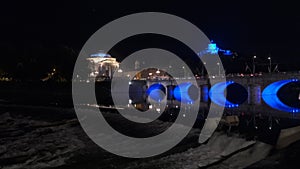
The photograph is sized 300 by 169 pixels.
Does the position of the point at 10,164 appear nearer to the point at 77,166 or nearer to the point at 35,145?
the point at 77,166

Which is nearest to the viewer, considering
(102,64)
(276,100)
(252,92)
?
(276,100)

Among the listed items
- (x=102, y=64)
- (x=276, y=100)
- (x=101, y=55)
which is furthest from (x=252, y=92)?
(x=101, y=55)

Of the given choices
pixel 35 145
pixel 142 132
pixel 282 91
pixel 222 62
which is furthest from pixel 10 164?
pixel 222 62

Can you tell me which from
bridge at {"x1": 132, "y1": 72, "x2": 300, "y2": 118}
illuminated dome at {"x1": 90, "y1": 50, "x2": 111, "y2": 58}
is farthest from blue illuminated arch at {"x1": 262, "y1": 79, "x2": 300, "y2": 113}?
illuminated dome at {"x1": 90, "y1": 50, "x2": 111, "y2": 58}

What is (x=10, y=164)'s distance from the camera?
15.7 meters

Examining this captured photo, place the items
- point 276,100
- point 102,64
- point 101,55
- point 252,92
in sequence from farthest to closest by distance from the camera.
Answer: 1. point 101,55
2. point 102,64
3. point 252,92
4. point 276,100

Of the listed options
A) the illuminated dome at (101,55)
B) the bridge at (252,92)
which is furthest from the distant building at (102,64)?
the bridge at (252,92)

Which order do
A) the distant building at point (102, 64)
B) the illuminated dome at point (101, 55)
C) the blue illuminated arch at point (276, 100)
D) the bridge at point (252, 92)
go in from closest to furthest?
the blue illuminated arch at point (276, 100)
the bridge at point (252, 92)
the distant building at point (102, 64)
the illuminated dome at point (101, 55)

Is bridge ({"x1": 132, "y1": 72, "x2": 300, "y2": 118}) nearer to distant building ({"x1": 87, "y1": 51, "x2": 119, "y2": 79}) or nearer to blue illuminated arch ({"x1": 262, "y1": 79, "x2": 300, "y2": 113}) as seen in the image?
blue illuminated arch ({"x1": 262, "y1": 79, "x2": 300, "y2": 113})

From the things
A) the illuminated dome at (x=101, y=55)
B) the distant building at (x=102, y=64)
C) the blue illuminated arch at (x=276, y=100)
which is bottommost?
the blue illuminated arch at (x=276, y=100)

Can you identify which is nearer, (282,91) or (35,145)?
(35,145)

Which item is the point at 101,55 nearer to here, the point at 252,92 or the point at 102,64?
the point at 102,64

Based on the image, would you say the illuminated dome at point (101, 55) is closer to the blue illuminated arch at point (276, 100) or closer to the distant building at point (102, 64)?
the distant building at point (102, 64)

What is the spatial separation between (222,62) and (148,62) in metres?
60.4
